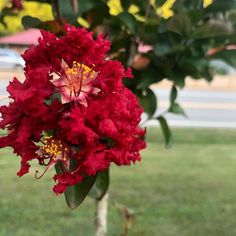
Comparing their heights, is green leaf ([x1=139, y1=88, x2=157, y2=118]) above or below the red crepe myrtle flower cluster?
below

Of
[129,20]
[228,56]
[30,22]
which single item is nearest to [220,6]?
[228,56]

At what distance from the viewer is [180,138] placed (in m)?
6.45

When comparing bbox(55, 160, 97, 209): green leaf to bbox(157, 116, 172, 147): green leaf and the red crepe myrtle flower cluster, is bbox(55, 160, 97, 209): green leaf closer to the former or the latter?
the red crepe myrtle flower cluster

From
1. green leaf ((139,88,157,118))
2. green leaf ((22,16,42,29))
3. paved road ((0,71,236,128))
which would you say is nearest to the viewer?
green leaf ((22,16,42,29))

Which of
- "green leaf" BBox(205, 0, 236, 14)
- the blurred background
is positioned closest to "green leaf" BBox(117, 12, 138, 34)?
the blurred background

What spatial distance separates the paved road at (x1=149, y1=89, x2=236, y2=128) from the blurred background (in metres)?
0.11

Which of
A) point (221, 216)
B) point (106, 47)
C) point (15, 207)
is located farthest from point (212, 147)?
point (106, 47)

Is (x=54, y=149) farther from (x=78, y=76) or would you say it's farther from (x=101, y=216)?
(x=101, y=216)

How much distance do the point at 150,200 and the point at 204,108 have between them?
5.96 meters

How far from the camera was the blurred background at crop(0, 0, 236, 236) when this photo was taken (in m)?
1.88

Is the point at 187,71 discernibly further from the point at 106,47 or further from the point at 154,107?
the point at 106,47

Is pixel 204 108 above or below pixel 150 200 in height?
below

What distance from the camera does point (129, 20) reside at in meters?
1.87

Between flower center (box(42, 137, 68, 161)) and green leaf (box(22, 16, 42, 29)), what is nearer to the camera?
flower center (box(42, 137, 68, 161))
